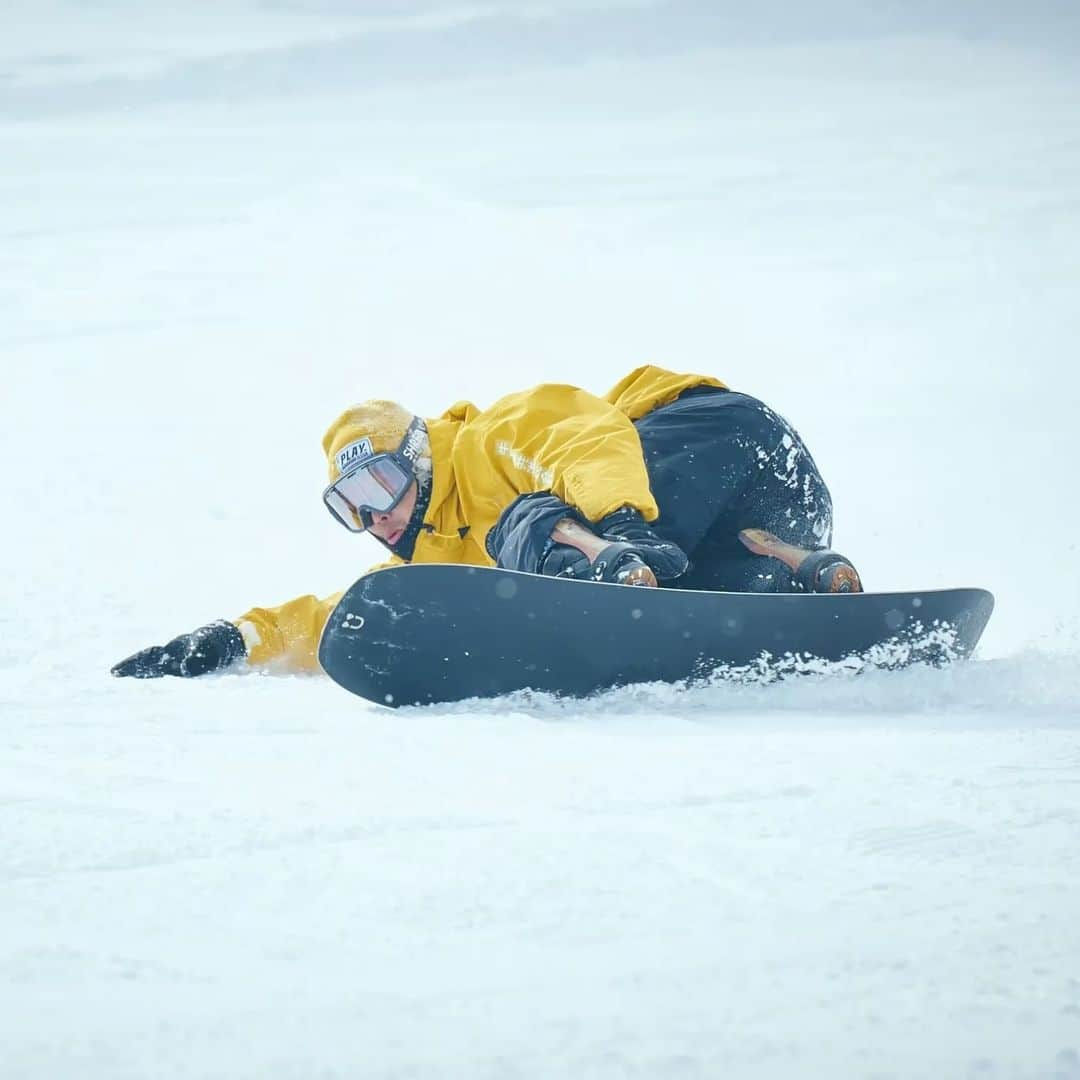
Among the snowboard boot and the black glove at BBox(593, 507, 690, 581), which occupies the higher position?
the black glove at BBox(593, 507, 690, 581)

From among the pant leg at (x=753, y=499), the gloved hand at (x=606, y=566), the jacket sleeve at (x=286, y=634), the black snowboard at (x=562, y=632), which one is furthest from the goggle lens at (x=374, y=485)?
the pant leg at (x=753, y=499)

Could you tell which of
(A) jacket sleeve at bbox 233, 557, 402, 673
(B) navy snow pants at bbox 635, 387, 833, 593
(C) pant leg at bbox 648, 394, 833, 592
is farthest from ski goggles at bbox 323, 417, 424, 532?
(C) pant leg at bbox 648, 394, 833, 592

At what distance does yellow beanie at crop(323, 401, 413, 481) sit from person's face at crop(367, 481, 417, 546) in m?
0.13

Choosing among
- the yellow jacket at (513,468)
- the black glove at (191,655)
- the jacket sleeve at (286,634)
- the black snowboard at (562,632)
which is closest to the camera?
the black snowboard at (562,632)

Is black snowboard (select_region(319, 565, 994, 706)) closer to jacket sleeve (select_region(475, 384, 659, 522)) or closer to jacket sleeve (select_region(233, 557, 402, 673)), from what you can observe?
jacket sleeve (select_region(475, 384, 659, 522))

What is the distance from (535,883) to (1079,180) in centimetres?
1917

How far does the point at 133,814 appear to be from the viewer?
6.77 ft

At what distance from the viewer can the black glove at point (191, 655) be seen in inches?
149

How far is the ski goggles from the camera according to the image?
361 centimetres

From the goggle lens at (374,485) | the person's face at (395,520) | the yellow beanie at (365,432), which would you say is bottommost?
the person's face at (395,520)

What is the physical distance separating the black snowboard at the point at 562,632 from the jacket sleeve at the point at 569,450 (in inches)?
11.0

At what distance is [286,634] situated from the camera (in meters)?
3.96

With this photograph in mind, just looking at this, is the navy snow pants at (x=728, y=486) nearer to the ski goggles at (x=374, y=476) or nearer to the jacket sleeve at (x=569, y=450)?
the jacket sleeve at (x=569, y=450)

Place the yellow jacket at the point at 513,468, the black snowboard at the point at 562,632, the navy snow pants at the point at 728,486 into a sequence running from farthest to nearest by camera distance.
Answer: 1. the navy snow pants at the point at 728,486
2. the yellow jacket at the point at 513,468
3. the black snowboard at the point at 562,632
